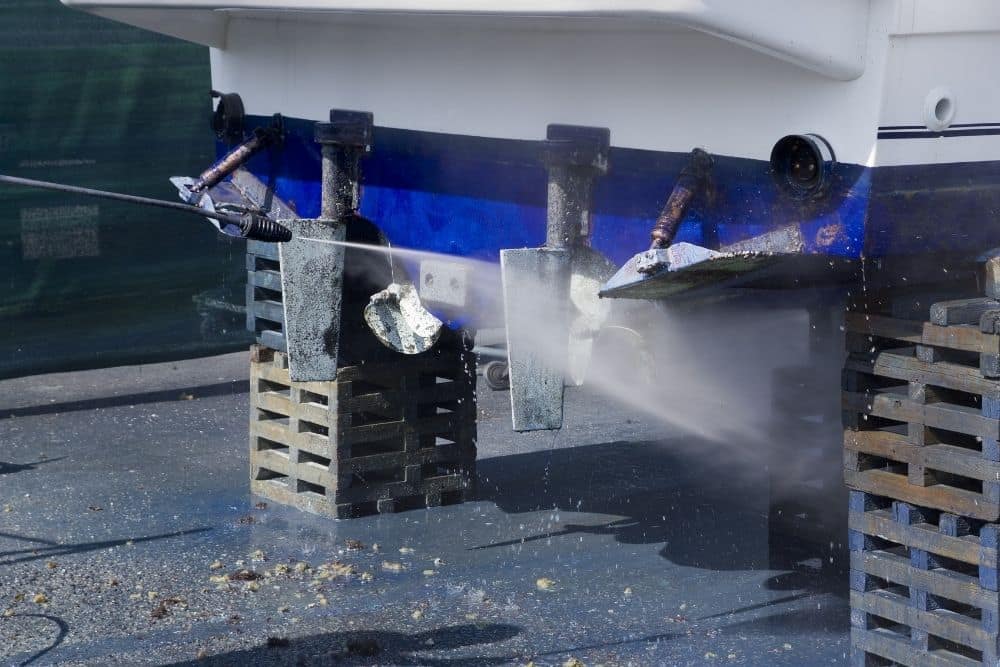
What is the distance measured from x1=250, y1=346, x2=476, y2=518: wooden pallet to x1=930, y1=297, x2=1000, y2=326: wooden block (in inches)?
112

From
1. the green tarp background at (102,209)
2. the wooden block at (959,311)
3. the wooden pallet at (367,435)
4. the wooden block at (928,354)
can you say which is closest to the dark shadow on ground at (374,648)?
the wooden pallet at (367,435)

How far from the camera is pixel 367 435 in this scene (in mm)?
6727

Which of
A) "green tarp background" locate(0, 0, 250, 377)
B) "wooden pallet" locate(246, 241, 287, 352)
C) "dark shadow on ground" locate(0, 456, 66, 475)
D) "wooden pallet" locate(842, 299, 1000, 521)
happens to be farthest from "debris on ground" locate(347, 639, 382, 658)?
"green tarp background" locate(0, 0, 250, 377)

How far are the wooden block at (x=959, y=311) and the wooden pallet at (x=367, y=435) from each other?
112 inches

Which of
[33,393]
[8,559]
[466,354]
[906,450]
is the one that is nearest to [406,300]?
[466,354]

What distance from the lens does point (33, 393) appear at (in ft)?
29.4

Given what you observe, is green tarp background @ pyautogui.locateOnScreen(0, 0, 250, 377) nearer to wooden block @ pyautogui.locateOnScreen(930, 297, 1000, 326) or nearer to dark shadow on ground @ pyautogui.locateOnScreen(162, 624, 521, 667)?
dark shadow on ground @ pyautogui.locateOnScreen(162, 624, 521, 667)

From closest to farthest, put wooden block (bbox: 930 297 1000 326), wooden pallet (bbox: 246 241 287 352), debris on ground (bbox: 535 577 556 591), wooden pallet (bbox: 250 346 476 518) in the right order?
wooden block (bbox: 930 297 1000 326) < debris on ground (bbox: 535 577 556 591) < wooden pallet (bbox: 250 346 476 518) < wooden pallet (bbox: 246 241 287 352)

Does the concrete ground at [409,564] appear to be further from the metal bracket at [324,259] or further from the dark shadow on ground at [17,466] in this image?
the metal bracket at [324,259]

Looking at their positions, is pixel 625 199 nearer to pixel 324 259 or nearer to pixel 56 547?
pixel 324 259

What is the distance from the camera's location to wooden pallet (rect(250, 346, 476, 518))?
667cm

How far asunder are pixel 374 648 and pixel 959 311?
7.38 feet

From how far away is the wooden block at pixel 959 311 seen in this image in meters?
4.46

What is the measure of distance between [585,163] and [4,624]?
2657 mm
